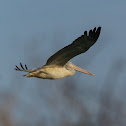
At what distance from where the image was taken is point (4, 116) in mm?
4844

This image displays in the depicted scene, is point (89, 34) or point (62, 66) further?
point (62, 66)

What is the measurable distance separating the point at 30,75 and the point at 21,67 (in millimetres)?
1514

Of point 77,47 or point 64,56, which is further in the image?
point 64,56

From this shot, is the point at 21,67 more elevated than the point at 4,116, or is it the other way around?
the point at 21,67

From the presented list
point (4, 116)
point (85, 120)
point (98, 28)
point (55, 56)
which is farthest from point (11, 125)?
point (98, 28)

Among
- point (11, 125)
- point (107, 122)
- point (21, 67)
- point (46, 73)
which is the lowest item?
point (107, 122)

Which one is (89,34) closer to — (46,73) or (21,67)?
(46,73)

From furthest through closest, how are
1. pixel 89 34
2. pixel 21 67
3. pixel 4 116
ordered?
pixel 21 67, pixel 89 34, pixel 4 116

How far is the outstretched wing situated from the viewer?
252 inches

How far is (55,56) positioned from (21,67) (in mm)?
2343

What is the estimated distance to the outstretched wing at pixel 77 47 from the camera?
21.0ft

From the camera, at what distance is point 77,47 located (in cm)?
664

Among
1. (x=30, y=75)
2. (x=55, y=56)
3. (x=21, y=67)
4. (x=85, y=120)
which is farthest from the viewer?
(x=21, y=67)

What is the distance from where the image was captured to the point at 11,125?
4.34 meters
